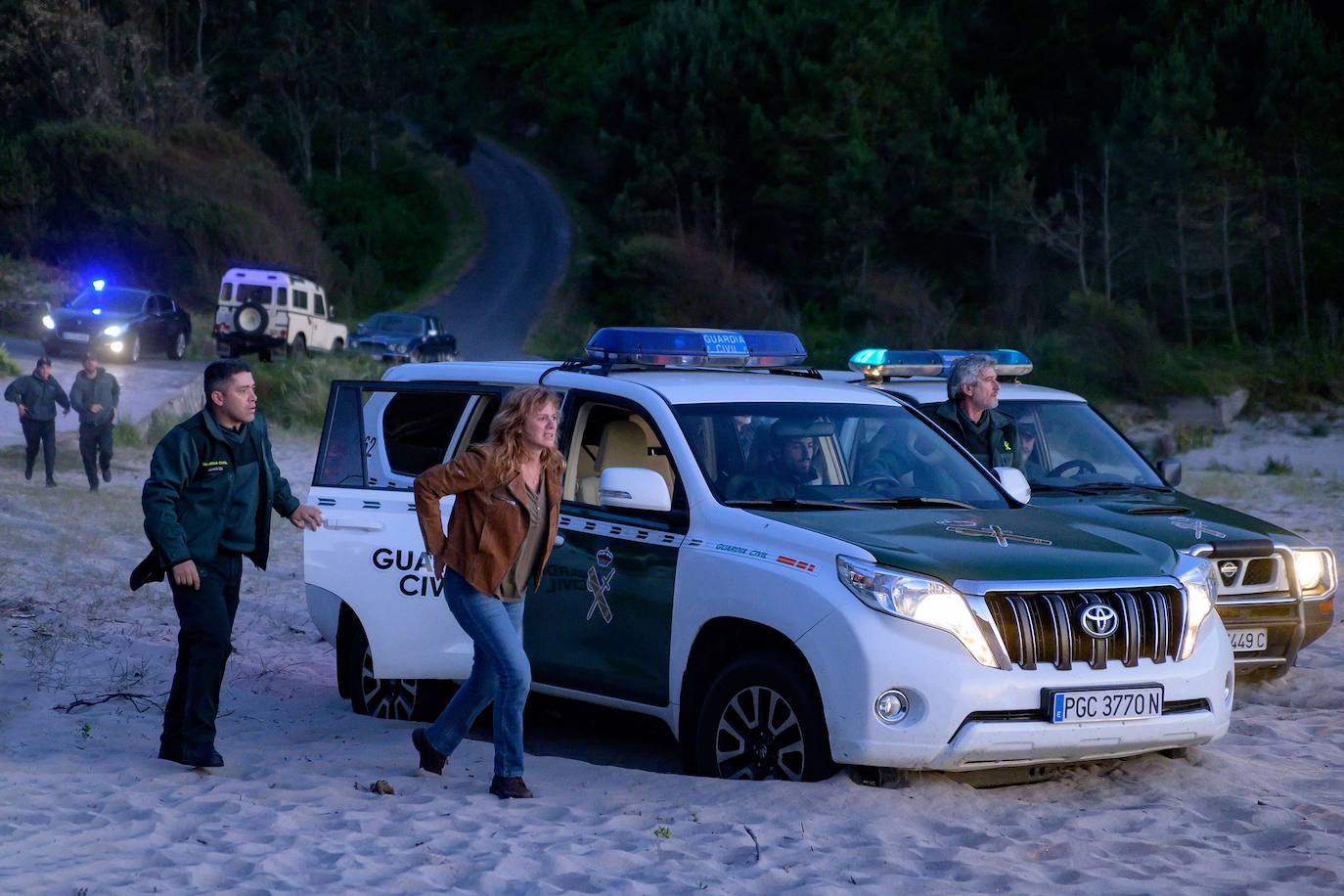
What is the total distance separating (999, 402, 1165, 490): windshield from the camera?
31.9 ft

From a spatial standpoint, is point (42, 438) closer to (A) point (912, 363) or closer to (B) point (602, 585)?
(A) point (912, 363)

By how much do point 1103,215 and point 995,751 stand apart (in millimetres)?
36394

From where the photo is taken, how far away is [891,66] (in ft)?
157

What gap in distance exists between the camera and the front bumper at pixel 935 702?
5.94 metres

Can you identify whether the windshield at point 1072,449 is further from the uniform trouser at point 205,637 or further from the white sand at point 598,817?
the uniform trouser at point 205,637

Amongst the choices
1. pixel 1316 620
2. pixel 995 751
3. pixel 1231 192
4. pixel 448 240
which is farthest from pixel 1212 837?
pixel 448 240

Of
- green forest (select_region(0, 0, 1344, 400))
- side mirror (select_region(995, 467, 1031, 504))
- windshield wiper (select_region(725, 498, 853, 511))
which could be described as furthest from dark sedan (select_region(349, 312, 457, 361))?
windshield wiper (select_region(725, 498, 853, 511))

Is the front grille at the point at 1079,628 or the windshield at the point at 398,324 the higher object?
the windshield at the point at 398,324

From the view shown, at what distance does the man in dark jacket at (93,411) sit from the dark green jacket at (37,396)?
202mm

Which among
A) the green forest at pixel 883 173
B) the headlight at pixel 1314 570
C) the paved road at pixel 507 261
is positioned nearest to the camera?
the headlight at pixel 1314 570

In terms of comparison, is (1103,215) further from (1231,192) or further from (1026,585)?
(1026,585)

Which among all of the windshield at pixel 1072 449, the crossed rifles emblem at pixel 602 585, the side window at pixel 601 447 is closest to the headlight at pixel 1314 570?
the windshield at pixel 1072 449

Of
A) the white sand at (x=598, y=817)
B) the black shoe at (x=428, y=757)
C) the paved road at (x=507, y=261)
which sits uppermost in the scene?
the paved road at (x=507, y=261)

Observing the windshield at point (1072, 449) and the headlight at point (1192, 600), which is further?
the windshield at point (1072, 449)
